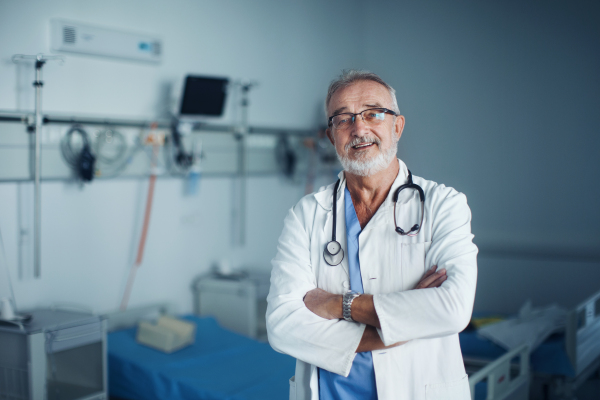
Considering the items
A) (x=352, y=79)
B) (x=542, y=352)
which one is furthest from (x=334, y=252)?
(x=542, y=352)

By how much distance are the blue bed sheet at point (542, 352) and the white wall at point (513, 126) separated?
1.06 metres

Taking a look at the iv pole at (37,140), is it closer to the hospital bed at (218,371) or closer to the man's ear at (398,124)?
the hospital bed at (218,371)

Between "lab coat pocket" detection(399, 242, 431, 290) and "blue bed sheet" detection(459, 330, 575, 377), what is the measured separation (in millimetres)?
1645

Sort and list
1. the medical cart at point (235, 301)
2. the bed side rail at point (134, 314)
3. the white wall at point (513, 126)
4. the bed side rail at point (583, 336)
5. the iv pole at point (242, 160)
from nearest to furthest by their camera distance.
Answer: the bed side rail at point (583, 336) < the bed side rail at point (134, 314) < the medical cart at point (235, 301) < the iv pole at point (242, 160) < the white wall at point (513, 126)

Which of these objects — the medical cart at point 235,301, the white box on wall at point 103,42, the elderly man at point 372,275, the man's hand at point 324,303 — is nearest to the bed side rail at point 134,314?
the medical cart at point 235,301

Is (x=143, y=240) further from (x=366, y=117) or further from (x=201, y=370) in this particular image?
(x=366, y=117)

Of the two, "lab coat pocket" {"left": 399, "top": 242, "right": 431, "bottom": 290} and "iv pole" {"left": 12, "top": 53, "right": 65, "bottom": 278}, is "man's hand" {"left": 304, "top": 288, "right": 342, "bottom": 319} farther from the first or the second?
"iv pole" {"left": 12, "top": 53, "right": 65, "bottom": 278}

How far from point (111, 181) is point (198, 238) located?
27.4 inches

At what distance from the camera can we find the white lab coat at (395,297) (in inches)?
47.4

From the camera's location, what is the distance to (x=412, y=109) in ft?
13.5

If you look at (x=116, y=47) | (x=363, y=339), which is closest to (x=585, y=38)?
(x=116, y=47)

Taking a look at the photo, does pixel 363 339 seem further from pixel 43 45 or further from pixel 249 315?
pixel 43 45

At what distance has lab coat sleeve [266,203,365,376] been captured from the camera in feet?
4.12

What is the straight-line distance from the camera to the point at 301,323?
1291mm
